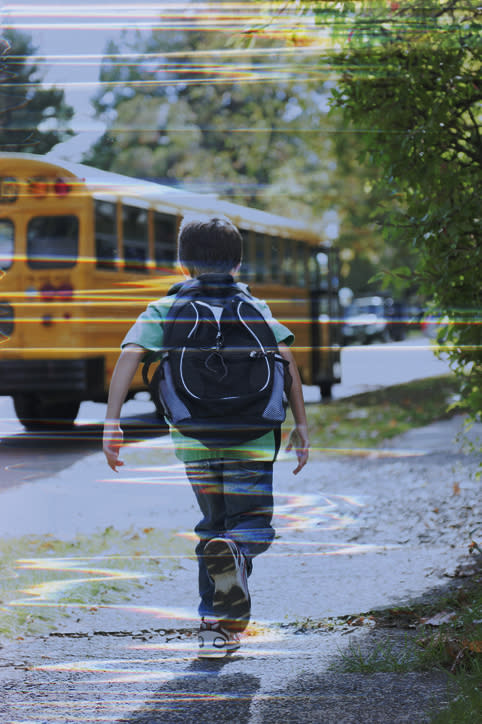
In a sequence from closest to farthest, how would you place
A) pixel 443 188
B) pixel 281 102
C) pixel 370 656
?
pixel 370 656 → pixel 443 188 → pixel 281 102

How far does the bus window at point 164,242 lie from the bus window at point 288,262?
3540 mm

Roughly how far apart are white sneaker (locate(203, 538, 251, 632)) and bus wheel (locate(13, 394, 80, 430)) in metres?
8.65

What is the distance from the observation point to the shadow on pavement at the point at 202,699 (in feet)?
10.3

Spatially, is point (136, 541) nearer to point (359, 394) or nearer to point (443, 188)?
point (443, 188)

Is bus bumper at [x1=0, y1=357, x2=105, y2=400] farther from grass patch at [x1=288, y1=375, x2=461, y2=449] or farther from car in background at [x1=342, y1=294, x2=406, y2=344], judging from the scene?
car in background at [x1=342, y1=294, x2=406, y2=344]

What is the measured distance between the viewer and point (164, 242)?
12.5m

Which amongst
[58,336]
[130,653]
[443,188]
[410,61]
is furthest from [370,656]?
[58,336]

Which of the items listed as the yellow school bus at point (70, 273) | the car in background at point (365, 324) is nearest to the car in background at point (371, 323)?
the car in background at point (365, 324)

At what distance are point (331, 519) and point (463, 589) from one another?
7.65 feet

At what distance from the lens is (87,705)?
3289 mm

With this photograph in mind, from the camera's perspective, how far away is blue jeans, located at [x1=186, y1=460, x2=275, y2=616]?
385cm

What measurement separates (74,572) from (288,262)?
11117 mm

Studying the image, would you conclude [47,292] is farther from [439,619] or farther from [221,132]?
[221,132]

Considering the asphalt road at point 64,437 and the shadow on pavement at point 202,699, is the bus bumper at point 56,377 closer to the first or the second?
the asphalt road at point 64,437
